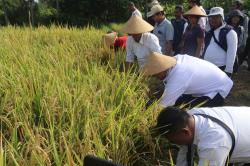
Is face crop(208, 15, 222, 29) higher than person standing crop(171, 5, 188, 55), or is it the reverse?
face crop(208, 15, 222, 29)

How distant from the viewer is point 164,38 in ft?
18.9

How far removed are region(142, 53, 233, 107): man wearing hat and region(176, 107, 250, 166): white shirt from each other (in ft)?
1.64

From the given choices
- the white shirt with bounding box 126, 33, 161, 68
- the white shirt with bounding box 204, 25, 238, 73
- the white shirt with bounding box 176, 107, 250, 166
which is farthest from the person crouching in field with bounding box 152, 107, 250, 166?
the white shirt with bounding box 126, 33, 161, 68

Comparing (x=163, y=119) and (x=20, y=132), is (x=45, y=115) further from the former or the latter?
(x=163, y=119)

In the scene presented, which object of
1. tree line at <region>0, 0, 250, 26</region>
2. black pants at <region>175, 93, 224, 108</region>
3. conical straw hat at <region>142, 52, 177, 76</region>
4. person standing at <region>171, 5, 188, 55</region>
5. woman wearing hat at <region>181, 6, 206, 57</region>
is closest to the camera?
conical straw hat at <region>142, 52, 177, 76</region>

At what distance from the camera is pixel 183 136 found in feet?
7.57

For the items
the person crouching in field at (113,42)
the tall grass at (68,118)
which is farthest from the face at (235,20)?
the tall grass at (68,118)

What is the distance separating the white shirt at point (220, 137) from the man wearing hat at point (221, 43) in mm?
1544

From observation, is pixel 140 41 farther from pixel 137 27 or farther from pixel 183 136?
pixel 183 136

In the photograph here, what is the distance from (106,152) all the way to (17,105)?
75 centimetres

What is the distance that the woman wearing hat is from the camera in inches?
191

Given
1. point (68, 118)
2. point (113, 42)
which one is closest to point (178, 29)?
point (113, 42)

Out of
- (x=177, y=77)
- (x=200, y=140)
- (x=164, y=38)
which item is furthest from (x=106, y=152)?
(x=164, y=38)

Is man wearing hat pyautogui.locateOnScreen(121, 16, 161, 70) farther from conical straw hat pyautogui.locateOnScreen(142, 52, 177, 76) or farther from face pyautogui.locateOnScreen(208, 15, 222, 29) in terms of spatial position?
conical straw hat pyautogui.locateOnScreen(142, 52, 177, 76)
